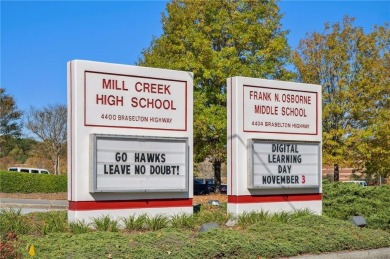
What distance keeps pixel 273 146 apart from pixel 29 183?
948 inches

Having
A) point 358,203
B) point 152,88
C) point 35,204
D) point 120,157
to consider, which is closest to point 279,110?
point 358,203

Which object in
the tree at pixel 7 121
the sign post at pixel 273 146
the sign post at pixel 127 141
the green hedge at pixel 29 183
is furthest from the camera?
the tree at pixel 7 121

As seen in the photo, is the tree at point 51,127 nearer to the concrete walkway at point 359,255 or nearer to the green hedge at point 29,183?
the green hedge at point 29,183

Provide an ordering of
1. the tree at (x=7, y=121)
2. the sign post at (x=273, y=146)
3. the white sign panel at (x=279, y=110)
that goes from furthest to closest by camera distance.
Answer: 1. the tree at (x=7, y=121)
2. the white sign panel at (x=279, y=110)
3. the sign post at (x=273, y=146)

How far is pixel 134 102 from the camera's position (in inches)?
517

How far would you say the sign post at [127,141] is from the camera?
40.3 ft

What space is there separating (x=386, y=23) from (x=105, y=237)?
96.4 feet

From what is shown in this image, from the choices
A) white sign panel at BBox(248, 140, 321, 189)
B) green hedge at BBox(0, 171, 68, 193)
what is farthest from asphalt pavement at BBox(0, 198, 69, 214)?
white sign panel at BBox(248, 140, 321, 189)

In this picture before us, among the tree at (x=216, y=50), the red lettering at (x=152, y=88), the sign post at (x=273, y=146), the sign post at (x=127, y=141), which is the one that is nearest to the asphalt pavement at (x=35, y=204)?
the tree at (x=216, y=50)

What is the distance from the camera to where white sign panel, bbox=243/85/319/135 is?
1503 centimetres

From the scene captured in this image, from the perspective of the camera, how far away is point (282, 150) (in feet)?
50.2

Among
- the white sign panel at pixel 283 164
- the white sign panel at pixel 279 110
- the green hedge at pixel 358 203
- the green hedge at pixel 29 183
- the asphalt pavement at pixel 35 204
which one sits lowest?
the asphalt pavement at pixel 35 204

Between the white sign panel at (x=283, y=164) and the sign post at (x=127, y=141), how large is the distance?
175cm

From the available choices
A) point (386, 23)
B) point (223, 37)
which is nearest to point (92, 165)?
point (223, 37)
